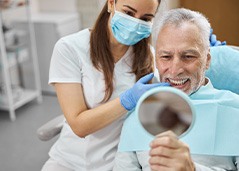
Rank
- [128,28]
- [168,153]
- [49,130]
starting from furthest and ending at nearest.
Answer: [49,130] < [128,28] < [168,153]

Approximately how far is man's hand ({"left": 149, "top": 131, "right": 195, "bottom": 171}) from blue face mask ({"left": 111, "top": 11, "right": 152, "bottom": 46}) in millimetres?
741

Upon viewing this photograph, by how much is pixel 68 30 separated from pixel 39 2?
57cm

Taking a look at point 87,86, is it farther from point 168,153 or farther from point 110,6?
point 168,153

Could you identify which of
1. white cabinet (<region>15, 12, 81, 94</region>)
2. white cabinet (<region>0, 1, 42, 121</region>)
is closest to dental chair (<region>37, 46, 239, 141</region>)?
white cabinet (<region>0, 1, 42, 121</region>)

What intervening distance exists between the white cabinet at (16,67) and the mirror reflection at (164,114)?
101 inches

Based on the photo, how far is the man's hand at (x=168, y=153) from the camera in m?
0.75

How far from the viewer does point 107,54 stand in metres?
1.47

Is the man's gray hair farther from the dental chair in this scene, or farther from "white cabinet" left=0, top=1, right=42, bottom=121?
"white cabinet" left=0, top=1, right=42, bottom=121

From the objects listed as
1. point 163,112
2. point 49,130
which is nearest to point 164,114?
point 163,112

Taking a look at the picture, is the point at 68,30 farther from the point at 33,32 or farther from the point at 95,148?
the point at 95,148

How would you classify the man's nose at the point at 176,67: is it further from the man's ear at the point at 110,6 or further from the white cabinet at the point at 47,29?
the white cabinet at the point at 47,29

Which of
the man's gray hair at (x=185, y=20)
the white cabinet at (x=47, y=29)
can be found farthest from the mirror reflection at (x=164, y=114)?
the white cabinet at (x=47, y=29)

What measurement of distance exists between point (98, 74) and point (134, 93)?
298mm

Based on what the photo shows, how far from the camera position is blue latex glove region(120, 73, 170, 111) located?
117 cm
